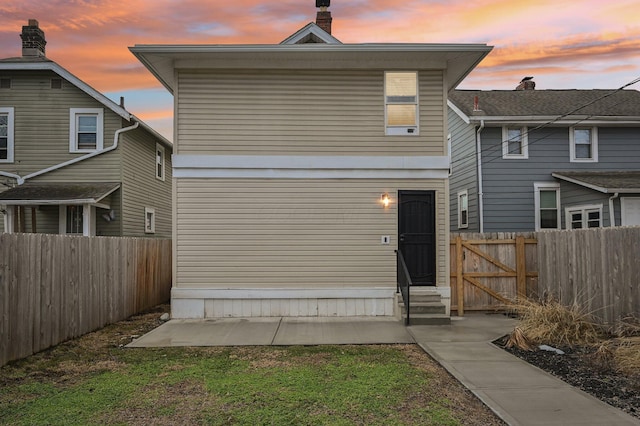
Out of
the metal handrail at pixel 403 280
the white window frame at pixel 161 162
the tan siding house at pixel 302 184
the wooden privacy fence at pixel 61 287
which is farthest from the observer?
the white window frame at pixel 161 162

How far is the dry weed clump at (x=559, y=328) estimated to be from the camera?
23.7 feet

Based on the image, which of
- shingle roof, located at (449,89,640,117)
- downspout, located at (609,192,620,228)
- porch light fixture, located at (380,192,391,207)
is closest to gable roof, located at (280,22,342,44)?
porch light fixture, located at (380,192,391,207)

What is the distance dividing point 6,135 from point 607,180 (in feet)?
61.2

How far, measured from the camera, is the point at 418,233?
10.1 metres

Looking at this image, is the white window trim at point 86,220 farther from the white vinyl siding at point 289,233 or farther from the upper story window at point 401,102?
the upper story window at point 401,102

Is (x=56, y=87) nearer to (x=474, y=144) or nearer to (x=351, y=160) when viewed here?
(x=351, y=160)

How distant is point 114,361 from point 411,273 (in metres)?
6.07

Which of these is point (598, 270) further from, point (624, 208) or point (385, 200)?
point (624, 208)

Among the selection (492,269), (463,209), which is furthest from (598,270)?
(463,209)

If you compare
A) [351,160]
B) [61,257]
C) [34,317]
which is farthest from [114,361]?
[351,160]

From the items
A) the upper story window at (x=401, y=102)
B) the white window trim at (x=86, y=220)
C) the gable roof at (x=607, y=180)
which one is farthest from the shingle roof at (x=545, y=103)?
the white window trim at (x=86, y=220)

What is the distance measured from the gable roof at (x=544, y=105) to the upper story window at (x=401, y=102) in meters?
5.78

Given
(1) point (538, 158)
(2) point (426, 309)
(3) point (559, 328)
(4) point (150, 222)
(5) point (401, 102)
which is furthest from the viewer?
(4) point (150, 222)

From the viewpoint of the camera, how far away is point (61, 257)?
292 inches
